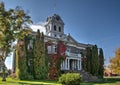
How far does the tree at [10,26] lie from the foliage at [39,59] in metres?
6.60

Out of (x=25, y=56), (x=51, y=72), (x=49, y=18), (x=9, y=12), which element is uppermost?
(x=49, y=18)

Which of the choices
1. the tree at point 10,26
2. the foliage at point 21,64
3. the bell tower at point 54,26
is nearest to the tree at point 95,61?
the bell tower at point 54,26

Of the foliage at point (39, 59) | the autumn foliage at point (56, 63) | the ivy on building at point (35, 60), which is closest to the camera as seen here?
the ivy on building at point (35, 60)

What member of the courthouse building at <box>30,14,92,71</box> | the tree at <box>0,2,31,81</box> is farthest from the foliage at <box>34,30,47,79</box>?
the tree at <box>0,2,31,81</box>

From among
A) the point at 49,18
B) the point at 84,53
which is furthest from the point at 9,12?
the point at 49,18

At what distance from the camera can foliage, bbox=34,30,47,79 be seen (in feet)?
117

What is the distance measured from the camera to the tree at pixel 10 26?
95.1ft

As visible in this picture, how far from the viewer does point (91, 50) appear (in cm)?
4769

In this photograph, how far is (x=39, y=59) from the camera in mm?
36250

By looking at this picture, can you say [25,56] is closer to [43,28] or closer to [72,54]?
[72,54]

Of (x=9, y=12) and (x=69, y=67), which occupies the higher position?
(x=9, y=12)

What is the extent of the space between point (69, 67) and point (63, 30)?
16.3 meters

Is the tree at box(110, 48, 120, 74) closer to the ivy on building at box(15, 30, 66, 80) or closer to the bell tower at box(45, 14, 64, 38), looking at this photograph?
the ivy on building at box(15, 30, 66, 80)

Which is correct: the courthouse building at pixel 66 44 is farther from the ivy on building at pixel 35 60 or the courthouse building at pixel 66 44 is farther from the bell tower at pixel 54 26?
the ivy on building at pixel 35 60
